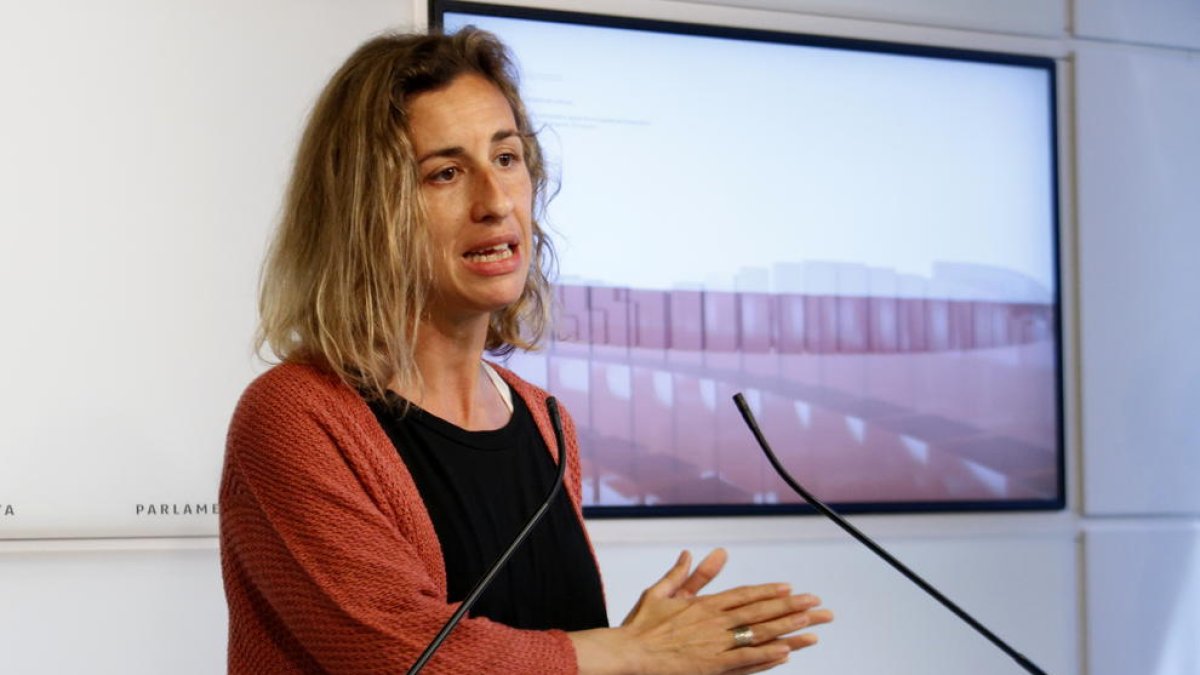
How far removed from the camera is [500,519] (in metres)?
1.58

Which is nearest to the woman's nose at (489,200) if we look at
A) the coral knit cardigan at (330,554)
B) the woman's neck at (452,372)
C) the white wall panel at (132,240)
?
the woman's neck at (452,372)

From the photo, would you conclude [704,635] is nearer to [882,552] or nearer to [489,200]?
[882,552]

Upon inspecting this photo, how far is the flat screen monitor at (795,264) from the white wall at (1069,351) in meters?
0.06

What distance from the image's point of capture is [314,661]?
1422 mm

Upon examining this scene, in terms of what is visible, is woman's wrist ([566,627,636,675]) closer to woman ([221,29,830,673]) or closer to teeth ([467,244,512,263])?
woman ([221,29,830,673])

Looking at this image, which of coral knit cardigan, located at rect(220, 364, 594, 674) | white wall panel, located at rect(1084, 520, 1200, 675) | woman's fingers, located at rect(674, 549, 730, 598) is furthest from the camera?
white wall panel, located at rect(1084, 520, 1200, 675)

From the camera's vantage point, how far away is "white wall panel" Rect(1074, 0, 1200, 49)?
3072mm

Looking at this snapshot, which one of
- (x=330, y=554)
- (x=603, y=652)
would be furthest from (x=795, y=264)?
(x=330, y=554)

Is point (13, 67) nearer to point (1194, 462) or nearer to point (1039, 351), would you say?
point (1039, 351)

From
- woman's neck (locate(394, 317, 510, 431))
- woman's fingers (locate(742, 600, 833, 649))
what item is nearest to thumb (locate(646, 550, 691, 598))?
woman's fingers (locate(742, 600, 833, 649))

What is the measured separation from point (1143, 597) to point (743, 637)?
1894 mm

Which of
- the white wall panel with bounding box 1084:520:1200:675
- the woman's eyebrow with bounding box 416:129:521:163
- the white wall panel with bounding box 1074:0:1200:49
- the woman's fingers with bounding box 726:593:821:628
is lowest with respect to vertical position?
the white wall panel with bounding box 1084:520:1200:675

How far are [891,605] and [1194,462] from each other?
32.2 inches

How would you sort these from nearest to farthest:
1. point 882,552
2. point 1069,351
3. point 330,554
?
point 330,554 → point 882,552 → point 1069,351
